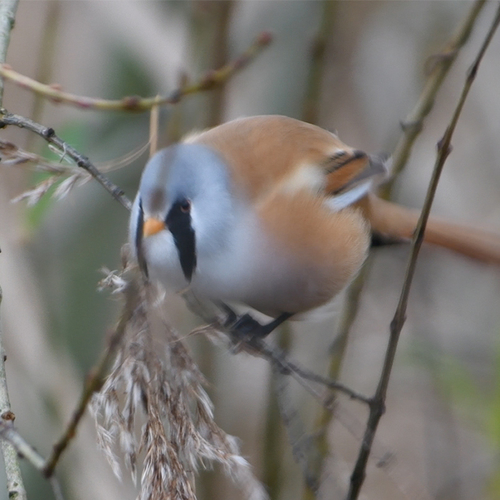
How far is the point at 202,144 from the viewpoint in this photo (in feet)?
7.55

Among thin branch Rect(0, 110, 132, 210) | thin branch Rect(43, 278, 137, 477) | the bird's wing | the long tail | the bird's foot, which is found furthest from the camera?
the long tail

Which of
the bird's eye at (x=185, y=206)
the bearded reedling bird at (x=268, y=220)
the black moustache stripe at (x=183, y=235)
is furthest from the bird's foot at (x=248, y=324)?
the bird's eye at (x=185, y=206)

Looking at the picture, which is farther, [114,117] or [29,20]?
[29,20]

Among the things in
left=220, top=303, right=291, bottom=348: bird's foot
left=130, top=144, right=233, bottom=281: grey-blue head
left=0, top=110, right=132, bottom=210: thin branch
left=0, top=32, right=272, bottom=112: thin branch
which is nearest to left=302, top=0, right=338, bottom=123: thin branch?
left=130, top=144, right=233, bottom=281: grey-blue head

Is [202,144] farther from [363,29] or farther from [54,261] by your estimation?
[363,29]

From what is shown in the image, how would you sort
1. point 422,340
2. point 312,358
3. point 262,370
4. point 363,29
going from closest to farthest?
1. point 422,340
2. point 363,29
3. point 312,358
4. point 262,370

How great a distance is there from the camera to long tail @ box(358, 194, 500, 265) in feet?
8.34

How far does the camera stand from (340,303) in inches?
113

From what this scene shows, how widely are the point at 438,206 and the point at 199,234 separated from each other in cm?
192

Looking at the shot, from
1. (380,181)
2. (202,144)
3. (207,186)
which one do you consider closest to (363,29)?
(380,181)

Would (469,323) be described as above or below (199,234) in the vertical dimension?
below

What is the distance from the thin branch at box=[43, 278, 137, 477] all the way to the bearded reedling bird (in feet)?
1.99

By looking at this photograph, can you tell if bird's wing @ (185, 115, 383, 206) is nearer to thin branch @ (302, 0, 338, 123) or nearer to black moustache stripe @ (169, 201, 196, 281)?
thin branch @ (302, 0, 338, 123)

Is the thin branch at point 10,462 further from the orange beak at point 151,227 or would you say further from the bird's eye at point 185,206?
the bird's eye at point 185,206
